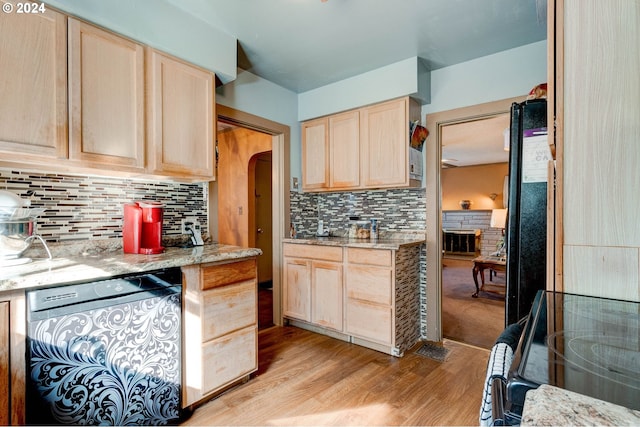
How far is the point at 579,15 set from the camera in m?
0.97

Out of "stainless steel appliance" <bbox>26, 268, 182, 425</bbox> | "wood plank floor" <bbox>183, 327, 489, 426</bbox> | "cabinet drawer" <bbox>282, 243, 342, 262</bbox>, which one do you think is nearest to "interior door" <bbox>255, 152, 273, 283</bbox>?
"cabinet drawer" <bbox>282, 243, 342, 262</bbox>

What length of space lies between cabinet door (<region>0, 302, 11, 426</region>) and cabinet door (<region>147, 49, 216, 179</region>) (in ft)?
3.28

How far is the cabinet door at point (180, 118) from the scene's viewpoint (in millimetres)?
1895

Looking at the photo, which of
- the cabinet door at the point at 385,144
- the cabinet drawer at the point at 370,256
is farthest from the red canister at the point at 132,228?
the cabinet door at the point at 385,144

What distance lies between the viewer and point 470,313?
3.59m

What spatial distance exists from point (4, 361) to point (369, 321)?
2.14 meters

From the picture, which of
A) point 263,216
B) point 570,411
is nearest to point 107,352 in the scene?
point 570,411

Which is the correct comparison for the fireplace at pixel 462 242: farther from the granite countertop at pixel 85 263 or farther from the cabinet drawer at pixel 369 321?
the granite countertop at pixel 85 263

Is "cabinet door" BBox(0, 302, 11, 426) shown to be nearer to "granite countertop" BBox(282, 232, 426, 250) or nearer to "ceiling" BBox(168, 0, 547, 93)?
"ceiling" BBox(168, 0, 547, 93)

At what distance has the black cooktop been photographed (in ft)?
1.52

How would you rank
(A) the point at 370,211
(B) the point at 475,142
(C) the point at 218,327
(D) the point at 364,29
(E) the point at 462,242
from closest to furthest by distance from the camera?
(C) the point at 218,327
(D) the point at 364,29
(A) the point at 370,211
(B) the point at 475,142
(E) the point at 462,242

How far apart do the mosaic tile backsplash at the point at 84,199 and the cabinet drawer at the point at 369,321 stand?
61.4 inches

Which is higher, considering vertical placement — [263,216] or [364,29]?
[364,29]

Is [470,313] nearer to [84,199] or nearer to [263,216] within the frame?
[263,216]
